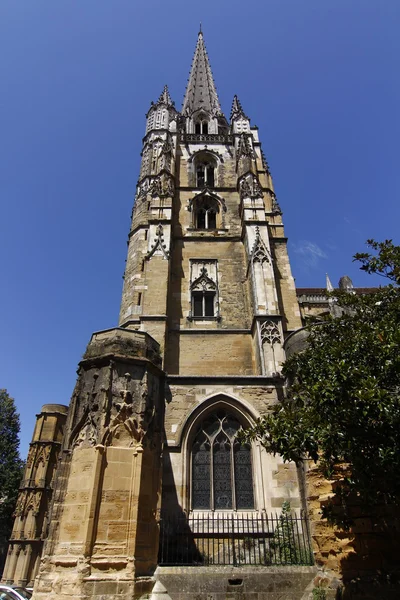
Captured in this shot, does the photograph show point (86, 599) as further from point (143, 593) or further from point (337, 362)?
point (337, 362)

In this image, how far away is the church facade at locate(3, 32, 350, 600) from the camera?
6289 millimetres

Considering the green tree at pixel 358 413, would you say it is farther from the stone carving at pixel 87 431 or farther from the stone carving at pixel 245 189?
the stone carving at pixel 245 189

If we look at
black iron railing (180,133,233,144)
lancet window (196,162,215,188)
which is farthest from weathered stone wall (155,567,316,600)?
black iron railing (180,133,233,144)

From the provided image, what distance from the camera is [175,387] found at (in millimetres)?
12273

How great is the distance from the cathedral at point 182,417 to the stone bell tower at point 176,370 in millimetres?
37

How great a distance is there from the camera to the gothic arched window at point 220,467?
11070mm

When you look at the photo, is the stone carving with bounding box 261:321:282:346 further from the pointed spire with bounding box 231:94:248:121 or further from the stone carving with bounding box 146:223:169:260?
the pointed spire with bounding box 231:94:248:121

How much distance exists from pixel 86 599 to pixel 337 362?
5.13 meters

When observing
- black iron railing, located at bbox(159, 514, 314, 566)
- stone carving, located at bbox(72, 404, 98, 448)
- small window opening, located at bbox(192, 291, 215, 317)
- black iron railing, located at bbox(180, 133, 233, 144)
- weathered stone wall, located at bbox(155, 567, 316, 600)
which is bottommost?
weathered stone wall, located at bbox(155, 567, 316, 600)

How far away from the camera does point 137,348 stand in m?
7.86

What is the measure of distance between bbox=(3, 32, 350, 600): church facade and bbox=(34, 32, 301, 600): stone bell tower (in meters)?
0.03

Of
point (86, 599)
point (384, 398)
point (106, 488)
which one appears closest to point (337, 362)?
point (384, 398)

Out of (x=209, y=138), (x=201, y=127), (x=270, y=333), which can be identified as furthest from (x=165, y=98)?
(x=270, y=333)

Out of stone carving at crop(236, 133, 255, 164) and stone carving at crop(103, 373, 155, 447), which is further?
stone carving at crop(236, 133, 255, 164)
